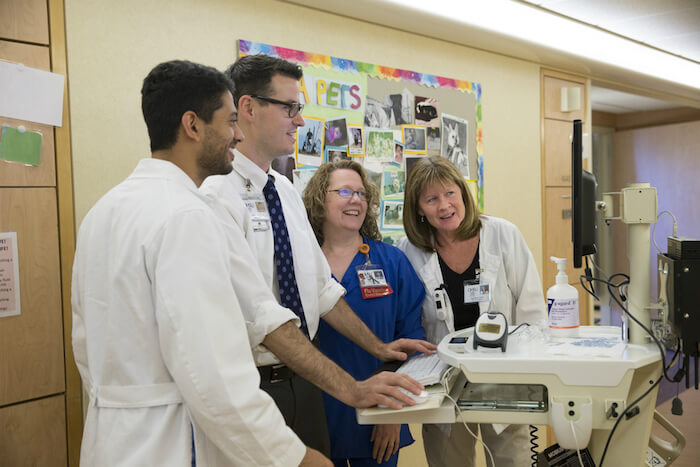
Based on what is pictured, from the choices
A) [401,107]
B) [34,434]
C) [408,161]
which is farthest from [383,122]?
[34,434]

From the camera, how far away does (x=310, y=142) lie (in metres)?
2.82

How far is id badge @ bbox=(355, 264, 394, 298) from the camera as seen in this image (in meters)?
2.17

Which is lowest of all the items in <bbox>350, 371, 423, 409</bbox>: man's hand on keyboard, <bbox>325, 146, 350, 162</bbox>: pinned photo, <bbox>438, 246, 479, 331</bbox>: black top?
<bbox>350, 371, 423, 409</bbox>: man's hand on keyboard

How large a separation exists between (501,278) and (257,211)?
105 cm

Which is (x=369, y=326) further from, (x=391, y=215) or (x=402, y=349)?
(x=391, y=215)

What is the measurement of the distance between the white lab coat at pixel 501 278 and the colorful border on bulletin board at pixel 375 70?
114 cm

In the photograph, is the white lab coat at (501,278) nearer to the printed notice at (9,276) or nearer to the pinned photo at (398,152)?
the pinned photo at (398,152)

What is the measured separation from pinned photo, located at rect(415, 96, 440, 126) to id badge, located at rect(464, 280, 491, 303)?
1348 millimetres

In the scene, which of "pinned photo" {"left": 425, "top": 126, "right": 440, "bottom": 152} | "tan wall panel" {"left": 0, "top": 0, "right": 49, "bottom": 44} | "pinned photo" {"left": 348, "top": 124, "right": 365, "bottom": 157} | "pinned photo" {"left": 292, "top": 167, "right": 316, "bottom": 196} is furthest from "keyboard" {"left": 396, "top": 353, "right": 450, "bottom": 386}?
"pinned photo" {"left": 425, "top": 126, "right": 440, "bottom": 152}

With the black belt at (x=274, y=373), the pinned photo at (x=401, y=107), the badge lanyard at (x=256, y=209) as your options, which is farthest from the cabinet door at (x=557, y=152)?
the black belt at (x=274, y=373)

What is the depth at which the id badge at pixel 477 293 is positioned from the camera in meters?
2.24

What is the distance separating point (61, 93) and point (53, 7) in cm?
29

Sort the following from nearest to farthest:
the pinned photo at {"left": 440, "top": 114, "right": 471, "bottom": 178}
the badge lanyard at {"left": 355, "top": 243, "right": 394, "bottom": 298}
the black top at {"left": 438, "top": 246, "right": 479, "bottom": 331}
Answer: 1. the badge lanyard at {"left": 355, "top": 243, "right": 394, "bottom": 298}
2. the black top at {"left": 438, "top": 246, "right": 479, "bottom": 331}
3. the pinned photo at {"left": 440, "top": 114, "right": 471, "bottom": 178}

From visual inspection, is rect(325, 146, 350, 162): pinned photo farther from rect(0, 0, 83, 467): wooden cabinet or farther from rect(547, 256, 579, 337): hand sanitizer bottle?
rect(547, 256, 579, 337): hand sanitizer bottle
